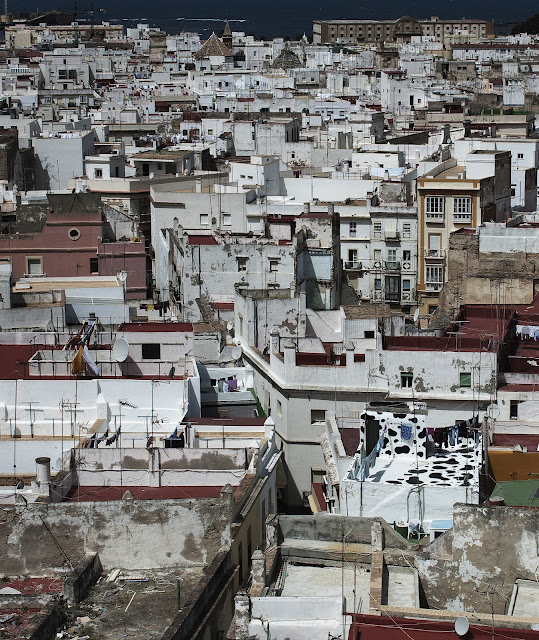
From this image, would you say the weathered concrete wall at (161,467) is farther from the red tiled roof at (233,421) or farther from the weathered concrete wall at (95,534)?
the weathered concrete wall at (95,534)

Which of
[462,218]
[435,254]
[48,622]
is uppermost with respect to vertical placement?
[462,218]

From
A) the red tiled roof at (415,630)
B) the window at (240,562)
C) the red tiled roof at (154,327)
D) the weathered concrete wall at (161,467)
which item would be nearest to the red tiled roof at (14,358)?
the red tiled roof at (154,327)

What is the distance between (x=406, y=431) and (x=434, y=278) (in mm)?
26629

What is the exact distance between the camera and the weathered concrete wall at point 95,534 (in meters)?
20.6

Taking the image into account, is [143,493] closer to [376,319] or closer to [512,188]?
[376,319]

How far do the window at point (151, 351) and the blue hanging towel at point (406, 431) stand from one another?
793 centimetres

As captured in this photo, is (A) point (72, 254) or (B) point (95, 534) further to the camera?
(A) point (72, 254)

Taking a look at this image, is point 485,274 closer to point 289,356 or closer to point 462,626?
point 289,356

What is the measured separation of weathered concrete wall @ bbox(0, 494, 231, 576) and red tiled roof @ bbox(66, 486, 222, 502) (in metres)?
2.21

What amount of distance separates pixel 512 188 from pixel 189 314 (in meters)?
Result: 23.1

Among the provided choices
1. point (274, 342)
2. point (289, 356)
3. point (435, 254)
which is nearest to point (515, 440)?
point (289, 356)

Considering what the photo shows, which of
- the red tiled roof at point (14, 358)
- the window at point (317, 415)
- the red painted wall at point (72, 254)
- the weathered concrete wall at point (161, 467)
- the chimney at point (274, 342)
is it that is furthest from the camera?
the red painted wall at point (72, 254)

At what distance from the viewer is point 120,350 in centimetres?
2978

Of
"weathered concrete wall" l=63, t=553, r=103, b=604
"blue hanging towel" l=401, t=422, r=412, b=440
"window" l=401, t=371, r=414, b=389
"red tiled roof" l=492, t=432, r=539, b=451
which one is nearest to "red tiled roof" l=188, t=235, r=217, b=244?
"window" l=401, t=371, r=414, b=389
